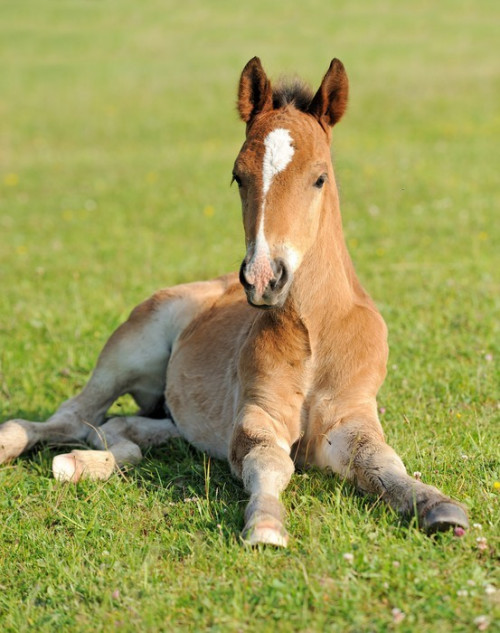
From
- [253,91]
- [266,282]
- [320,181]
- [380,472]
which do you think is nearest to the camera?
[266,282]

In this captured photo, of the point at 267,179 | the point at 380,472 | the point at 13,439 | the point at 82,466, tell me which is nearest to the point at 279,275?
the point at 267,179

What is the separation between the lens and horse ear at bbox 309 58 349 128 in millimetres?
4703

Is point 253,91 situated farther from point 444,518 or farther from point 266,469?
point 444,518

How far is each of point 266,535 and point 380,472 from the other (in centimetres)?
79

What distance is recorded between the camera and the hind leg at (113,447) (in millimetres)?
5074

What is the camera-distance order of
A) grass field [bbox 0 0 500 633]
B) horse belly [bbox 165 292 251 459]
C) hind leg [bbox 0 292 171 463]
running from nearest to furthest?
grass field [bbox 0 0 500 633] < horse belly [bbox 165 292 251 459] < hind leg [bbox 0 292 171 463]

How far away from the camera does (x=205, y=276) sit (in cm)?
979

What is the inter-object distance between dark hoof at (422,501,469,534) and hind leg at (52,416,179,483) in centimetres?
204

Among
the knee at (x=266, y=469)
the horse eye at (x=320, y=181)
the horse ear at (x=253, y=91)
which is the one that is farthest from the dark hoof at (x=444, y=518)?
the horse ear at (x=253, y=91)

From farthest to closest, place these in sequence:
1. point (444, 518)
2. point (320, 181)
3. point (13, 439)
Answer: point (13, 439) → point (320, 181) → point (444, 518)

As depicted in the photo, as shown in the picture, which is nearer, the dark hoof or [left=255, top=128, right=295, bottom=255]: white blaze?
the dark hoof

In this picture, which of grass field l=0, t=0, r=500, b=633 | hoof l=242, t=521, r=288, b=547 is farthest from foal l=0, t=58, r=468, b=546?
grass field l=0, t=0, r=500, b=633

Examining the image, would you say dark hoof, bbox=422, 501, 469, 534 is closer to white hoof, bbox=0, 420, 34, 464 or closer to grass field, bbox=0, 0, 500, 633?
grass field, bbox=0, 0, 500, 633

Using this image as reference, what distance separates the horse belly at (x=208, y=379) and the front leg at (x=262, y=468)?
537 mm
